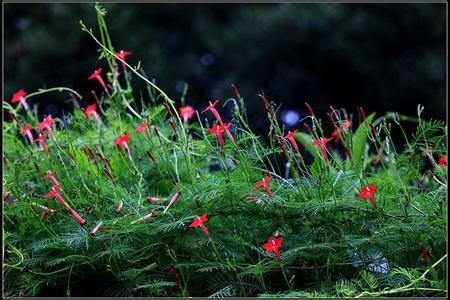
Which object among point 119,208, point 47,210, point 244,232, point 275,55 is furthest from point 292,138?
point 275,55

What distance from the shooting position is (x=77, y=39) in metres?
8.40

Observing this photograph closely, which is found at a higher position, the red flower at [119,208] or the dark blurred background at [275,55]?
the red flower at [119,208]

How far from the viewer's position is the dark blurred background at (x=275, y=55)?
26.7 ft

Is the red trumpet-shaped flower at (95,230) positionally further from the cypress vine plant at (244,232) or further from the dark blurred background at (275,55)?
the dark blurred background at (275,55)

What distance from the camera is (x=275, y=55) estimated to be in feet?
28.0

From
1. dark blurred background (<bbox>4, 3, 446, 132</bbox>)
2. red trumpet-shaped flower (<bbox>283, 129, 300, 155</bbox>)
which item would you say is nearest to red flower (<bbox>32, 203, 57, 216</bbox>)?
red trumpet-shaped flower (<bbox>283, 129, 300, 155</bbox>)

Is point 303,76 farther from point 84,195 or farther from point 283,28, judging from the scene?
point 84,195

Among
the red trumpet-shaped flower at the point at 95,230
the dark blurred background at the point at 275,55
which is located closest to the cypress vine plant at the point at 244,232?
the red trumpet-shaped flower at the point at 95,230

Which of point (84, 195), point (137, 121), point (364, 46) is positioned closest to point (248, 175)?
point (84, 195)

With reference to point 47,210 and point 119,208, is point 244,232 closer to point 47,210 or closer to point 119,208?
point 119,208

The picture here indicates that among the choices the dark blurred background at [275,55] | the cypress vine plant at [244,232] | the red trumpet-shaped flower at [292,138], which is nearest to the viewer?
the cypress vine plant at [244,232]

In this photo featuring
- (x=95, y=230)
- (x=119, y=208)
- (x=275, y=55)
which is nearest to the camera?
(x=95, y=230)

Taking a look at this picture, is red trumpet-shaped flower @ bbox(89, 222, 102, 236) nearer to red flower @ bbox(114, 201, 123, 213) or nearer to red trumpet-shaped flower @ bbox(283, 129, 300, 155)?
red flower @ bbox(114, 201, 123, 213)

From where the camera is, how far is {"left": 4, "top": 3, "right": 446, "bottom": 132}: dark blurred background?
8141 mm
